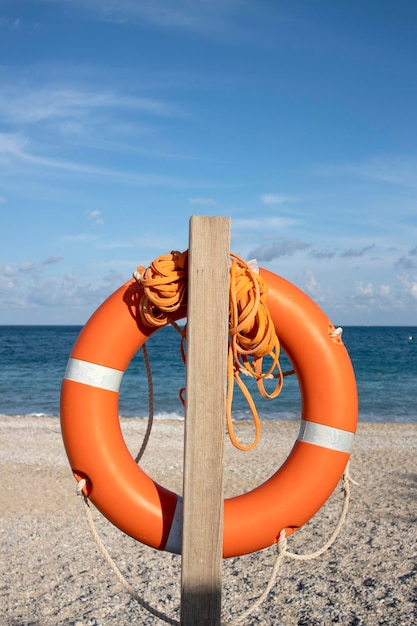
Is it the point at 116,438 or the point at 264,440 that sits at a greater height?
the point at 116,438

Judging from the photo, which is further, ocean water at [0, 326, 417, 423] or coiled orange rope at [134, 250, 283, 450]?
ocean water at [0, 326, 417, 423]

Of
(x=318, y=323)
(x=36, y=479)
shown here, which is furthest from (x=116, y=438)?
(x=36, y=479)

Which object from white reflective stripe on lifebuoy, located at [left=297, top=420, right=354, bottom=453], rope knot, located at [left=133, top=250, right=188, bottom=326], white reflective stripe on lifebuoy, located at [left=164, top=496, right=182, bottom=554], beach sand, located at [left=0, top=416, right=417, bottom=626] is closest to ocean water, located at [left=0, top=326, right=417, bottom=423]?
beach sand, located at [left=0, top=416, right=417, bottom=626]

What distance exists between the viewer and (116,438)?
2.22 m

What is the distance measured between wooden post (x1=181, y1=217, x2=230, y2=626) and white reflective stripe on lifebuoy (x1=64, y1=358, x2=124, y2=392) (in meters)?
0.43

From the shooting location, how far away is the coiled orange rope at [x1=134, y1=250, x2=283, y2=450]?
6.72 feet

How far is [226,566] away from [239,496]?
6.22 ft

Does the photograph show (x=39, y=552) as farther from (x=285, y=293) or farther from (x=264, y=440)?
(x=264, y=440)

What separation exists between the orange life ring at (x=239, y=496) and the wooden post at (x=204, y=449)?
0.81 ft

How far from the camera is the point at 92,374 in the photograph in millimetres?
2217

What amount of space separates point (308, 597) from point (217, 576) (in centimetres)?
179

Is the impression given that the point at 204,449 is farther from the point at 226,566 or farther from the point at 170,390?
the point at 170,390

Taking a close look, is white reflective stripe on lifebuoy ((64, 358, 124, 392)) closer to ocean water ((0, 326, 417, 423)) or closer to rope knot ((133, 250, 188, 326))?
rope knot ((133, 250, 188, 326))

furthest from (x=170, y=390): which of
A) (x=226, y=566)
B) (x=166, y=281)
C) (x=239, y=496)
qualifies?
(x=166, y=281)
